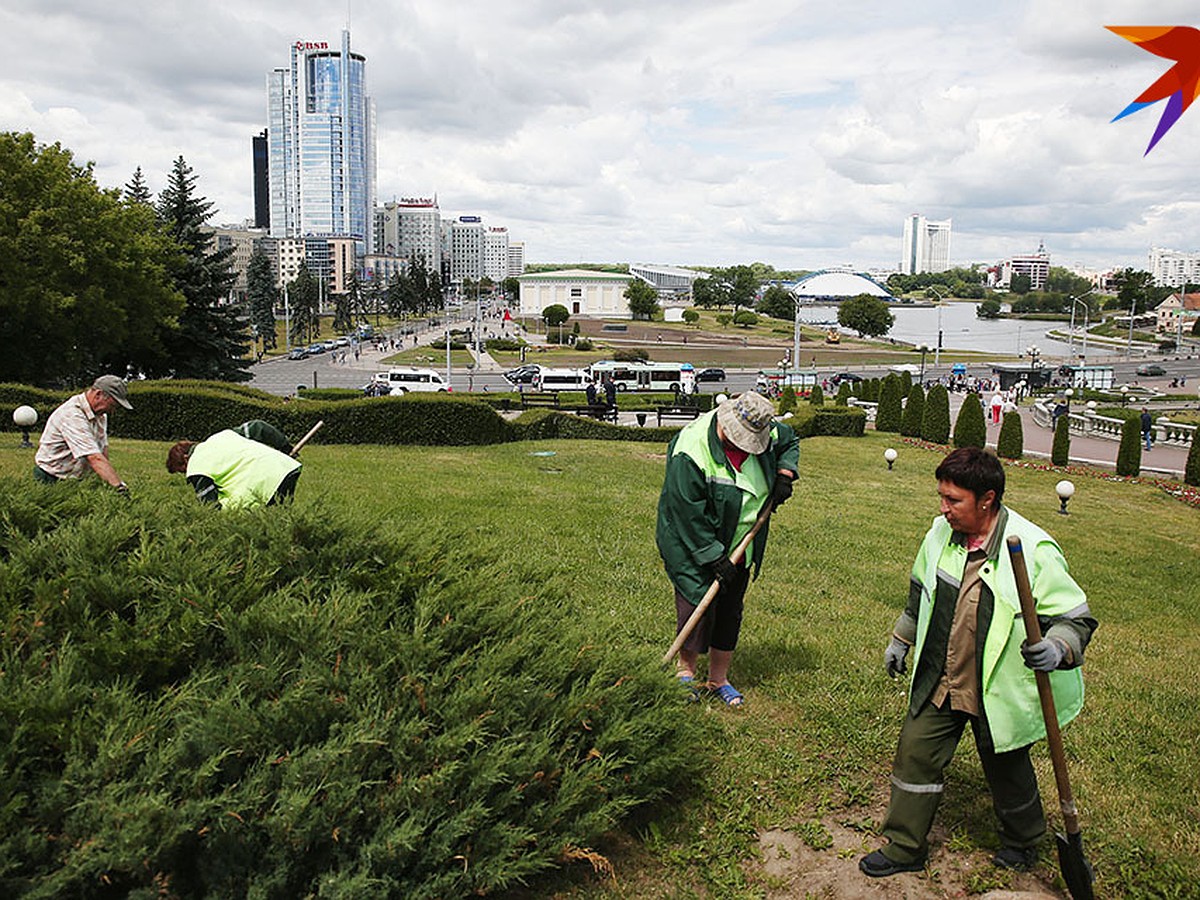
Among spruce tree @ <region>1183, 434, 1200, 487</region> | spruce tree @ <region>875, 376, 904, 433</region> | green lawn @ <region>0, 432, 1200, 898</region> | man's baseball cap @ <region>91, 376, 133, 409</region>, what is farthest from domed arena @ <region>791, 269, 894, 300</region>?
man's baseball cap @ <region>91, 376, 133, 409</region>

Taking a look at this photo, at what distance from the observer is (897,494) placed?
15.3 meters

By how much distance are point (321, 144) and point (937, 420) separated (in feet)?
568

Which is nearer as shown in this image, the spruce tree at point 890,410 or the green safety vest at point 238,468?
the green safety vest at point 238,468

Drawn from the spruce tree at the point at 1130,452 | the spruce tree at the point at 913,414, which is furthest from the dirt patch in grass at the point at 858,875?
the spruce tree at the point at 913,414

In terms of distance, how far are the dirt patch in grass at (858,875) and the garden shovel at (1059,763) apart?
0.40 ft

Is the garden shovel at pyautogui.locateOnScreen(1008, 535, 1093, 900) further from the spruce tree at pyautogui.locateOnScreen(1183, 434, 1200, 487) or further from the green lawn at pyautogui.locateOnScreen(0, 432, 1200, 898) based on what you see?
the spruce tree at pyautogui.locateOnScreen(1183, 434, 1200, 487)

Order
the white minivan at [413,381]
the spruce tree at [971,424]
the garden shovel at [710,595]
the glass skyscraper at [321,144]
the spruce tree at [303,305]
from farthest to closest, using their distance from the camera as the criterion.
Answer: the glass skyscraper at [321,144] < the spruce tree at [303,305] < the white minivan at [413,381] < the spruce tree at [971,424] < the garden shovel at [710,595]

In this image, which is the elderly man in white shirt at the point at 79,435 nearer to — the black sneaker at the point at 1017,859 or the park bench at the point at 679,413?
the black sneaker at the point at 1017,859

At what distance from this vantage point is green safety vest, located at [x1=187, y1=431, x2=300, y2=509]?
5.11 m

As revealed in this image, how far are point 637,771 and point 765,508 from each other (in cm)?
162

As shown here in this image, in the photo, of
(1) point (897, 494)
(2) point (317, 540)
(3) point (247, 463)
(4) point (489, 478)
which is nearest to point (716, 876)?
(2) point (317, 540)

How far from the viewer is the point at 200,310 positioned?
104 feet

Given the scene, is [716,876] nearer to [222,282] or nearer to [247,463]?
[247,463]

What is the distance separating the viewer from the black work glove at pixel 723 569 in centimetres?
437
